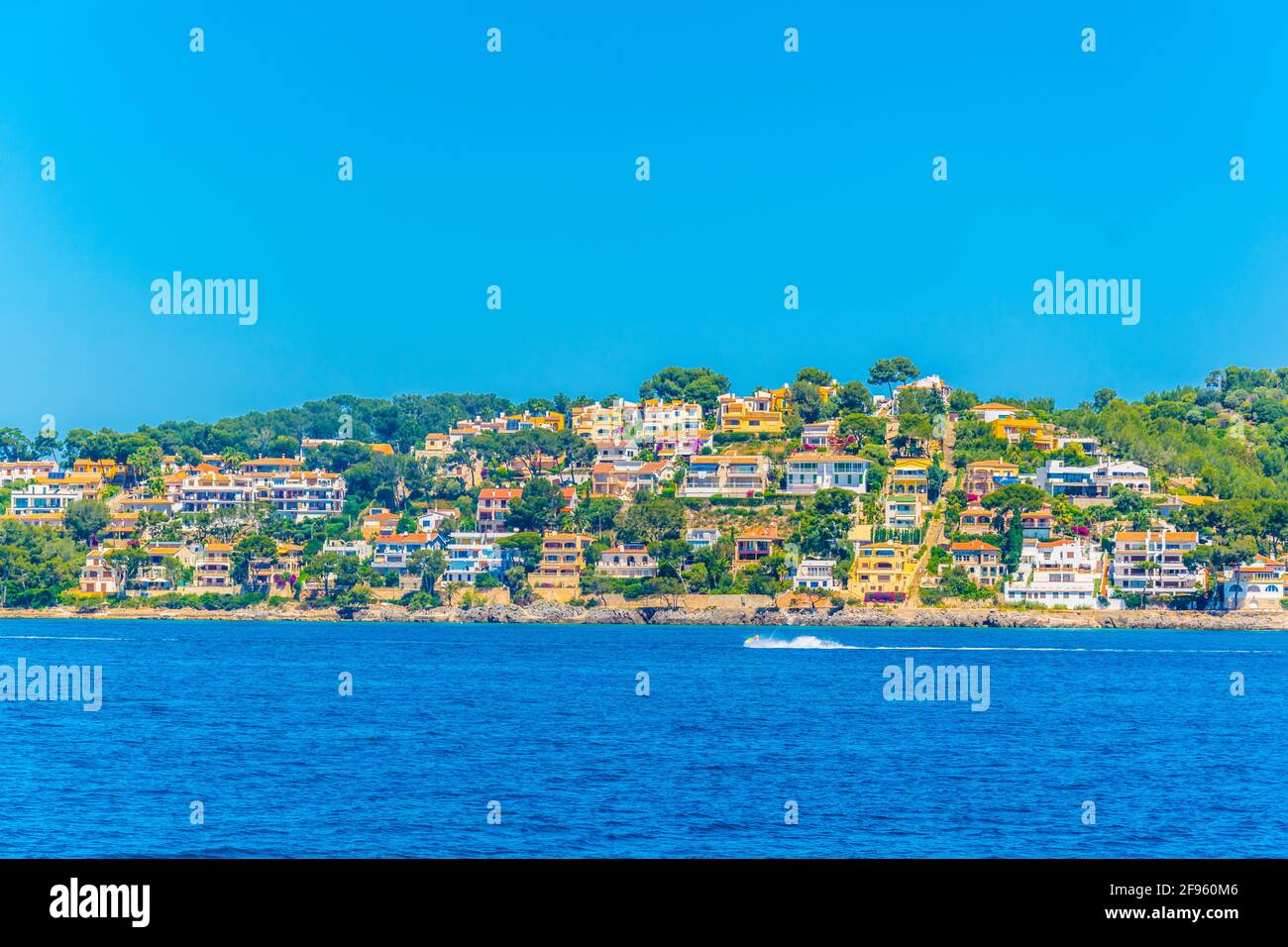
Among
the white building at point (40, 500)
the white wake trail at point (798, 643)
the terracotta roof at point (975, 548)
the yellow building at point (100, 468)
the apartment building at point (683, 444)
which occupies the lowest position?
the white wake trail at point (798, 643)

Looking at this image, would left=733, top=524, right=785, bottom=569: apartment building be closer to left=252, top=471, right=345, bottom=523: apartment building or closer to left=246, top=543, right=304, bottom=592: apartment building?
left=246, top=543, right=304, bottom=592: apartment building

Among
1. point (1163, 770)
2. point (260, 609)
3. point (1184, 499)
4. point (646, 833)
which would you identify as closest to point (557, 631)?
point (260, 609)

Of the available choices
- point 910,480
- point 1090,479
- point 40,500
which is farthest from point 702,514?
point 40,500

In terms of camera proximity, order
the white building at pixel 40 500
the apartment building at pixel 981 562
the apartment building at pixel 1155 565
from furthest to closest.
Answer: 1. the white building at pixel 40 500
2. the apartment building at pixel 981 562
3. the apartment building at pixel 1155 565

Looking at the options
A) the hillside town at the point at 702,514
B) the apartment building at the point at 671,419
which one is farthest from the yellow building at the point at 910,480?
the apartment building at the point at 671,419

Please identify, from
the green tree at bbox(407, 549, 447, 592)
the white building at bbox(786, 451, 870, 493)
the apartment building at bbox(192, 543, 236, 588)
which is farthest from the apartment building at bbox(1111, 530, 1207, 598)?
the apartment building at bbox(192, 543, 236, 588)

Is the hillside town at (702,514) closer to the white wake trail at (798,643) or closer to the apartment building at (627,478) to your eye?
the apartment building at (627,478)
